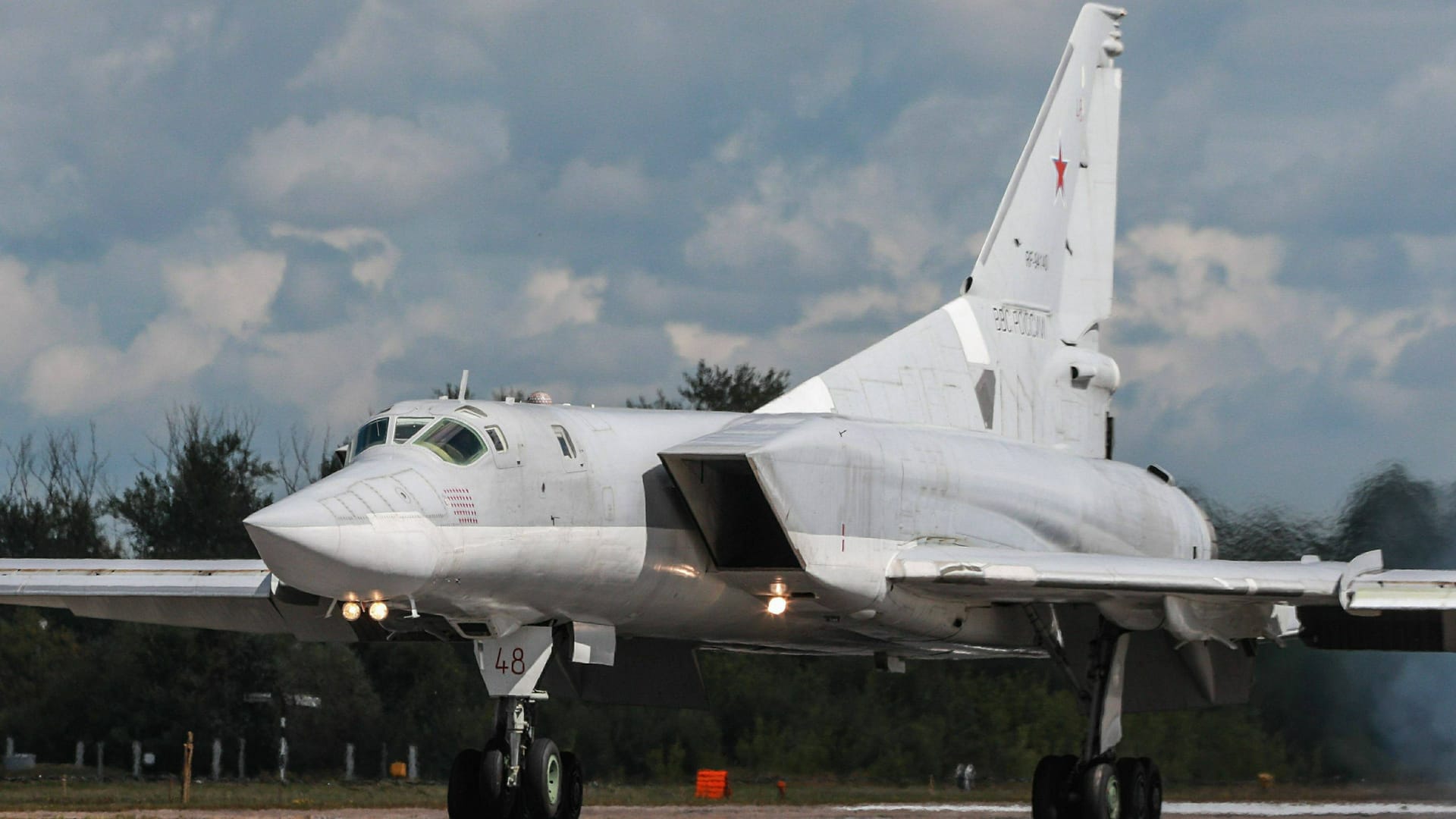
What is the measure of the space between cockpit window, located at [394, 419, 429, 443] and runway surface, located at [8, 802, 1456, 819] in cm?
513

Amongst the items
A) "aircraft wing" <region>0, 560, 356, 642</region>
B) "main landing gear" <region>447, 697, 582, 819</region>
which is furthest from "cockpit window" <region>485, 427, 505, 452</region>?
"aircraft wing" <region>0, 560, 356, 642</region>

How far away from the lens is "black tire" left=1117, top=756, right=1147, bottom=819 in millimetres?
15641

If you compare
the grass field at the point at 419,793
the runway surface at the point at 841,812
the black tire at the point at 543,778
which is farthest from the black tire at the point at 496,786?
the grass field at the point at 419,793

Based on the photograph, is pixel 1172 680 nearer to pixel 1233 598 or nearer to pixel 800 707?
pixel 1233 598

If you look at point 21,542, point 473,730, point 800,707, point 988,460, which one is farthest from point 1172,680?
point 21,542

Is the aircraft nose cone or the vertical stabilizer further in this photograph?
the vertical stabilizer

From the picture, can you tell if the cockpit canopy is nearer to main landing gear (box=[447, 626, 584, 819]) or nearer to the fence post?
main landing gear (box=[447, 626, 584, 819])

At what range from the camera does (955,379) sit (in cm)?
1683

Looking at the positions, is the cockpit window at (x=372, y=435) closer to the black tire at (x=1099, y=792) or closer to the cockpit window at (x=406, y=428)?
the cockpit window at (x=406, y=428)

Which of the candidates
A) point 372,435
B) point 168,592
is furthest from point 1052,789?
point 168,592

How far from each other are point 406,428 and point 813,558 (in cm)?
307

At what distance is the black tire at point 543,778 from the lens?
12.6 meters

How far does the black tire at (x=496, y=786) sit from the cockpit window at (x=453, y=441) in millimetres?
2220

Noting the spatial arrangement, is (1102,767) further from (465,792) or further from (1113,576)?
(465,792)
